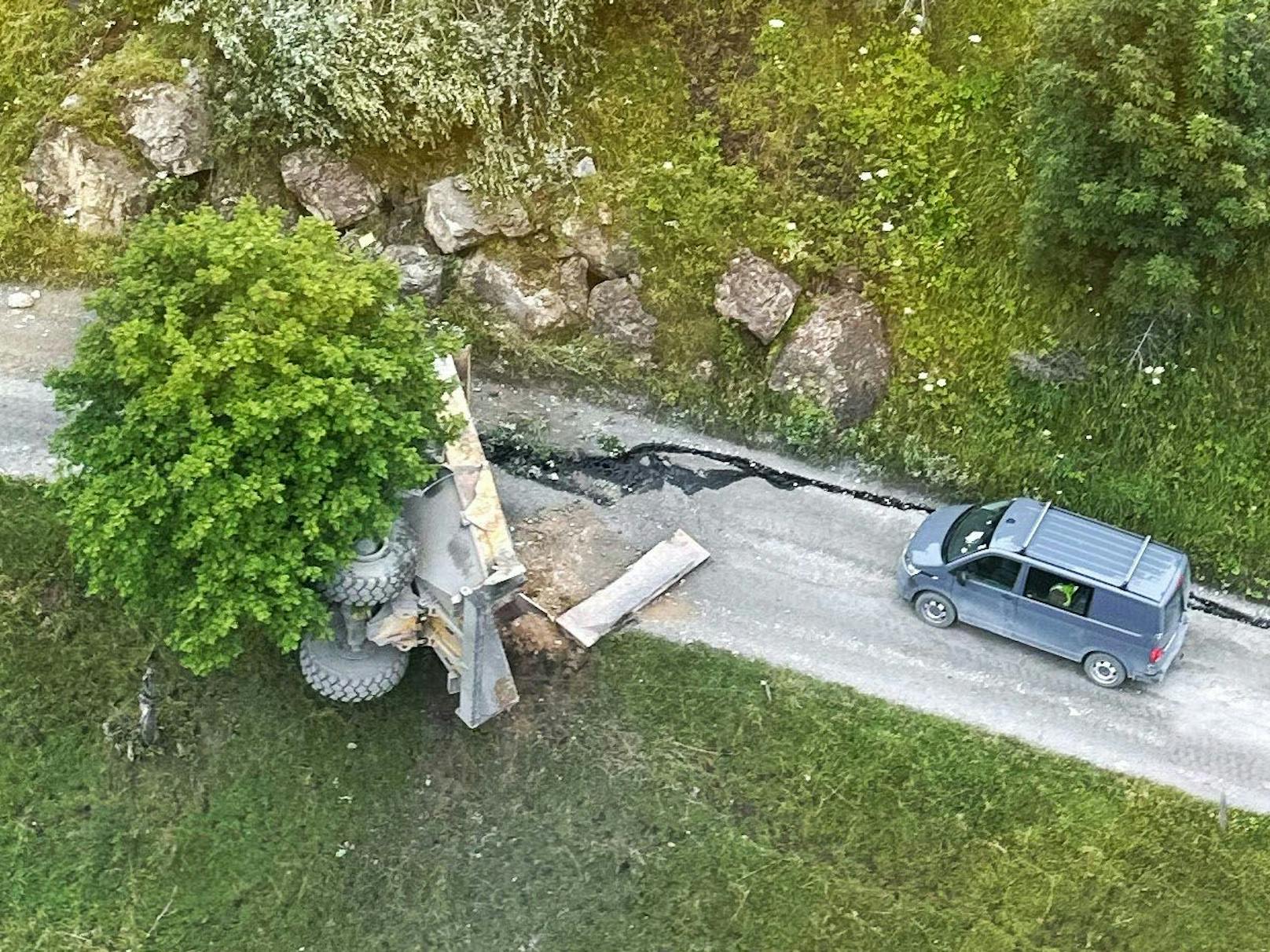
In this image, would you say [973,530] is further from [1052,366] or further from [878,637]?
[1052,366]

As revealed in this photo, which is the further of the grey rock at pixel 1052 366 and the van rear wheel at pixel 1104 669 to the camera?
the grey rock at pixel 1052 366

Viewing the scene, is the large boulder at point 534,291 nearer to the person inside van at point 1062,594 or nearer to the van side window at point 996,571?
the van side window at point 996,571

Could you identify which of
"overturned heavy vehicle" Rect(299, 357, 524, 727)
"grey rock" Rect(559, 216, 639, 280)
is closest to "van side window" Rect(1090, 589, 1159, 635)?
"overturned heavy vehicle" Rect(299, 357, 524, 727)

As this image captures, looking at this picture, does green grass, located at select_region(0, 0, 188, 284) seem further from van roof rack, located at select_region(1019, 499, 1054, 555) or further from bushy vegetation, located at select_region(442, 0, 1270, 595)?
van roof rack, located at select_region(1019, 499, 1054, 555)

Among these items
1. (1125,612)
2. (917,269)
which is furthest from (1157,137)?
(1125,612)

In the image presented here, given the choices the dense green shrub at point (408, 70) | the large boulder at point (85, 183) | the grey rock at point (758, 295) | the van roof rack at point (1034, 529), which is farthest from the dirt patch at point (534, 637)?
the large boulder at point (85, 183)

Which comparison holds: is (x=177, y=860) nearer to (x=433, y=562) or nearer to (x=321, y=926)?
(x=321, y=926)

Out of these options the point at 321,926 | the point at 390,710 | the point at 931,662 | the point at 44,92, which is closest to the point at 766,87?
the point at 931,662
